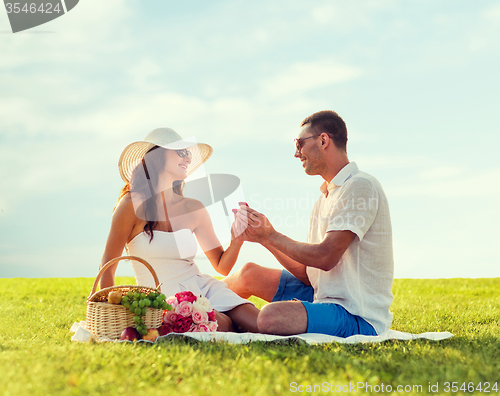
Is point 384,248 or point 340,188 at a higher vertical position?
point 340,188

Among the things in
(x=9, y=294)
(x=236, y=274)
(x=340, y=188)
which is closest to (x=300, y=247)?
(x=340, y=188)

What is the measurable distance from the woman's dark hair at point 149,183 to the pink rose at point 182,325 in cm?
120

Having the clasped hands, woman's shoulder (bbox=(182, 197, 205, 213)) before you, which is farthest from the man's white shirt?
woman's shoulder (bbox=(182, 197, 205, 213))

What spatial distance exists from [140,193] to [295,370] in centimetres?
292

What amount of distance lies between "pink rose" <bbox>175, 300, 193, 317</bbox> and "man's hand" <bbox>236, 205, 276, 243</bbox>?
1048 millimetres

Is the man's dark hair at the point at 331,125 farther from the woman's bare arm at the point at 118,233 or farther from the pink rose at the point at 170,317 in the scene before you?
the pink rose at the point at 170,317

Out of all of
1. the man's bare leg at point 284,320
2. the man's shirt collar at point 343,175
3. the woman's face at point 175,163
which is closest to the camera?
the man's bare leg at point 284,320

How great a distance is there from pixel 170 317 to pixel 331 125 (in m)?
2.66

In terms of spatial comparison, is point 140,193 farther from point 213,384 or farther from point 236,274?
point 213,384

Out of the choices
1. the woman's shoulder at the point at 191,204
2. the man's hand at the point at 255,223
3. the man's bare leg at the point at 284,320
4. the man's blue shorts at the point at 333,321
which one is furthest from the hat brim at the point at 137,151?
the man's blue shorts at the point at 333,321

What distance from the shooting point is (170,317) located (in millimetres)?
4414

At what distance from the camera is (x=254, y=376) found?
2.88m

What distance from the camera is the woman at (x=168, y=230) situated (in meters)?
4.91

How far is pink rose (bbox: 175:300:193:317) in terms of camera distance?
4332 millimetres
